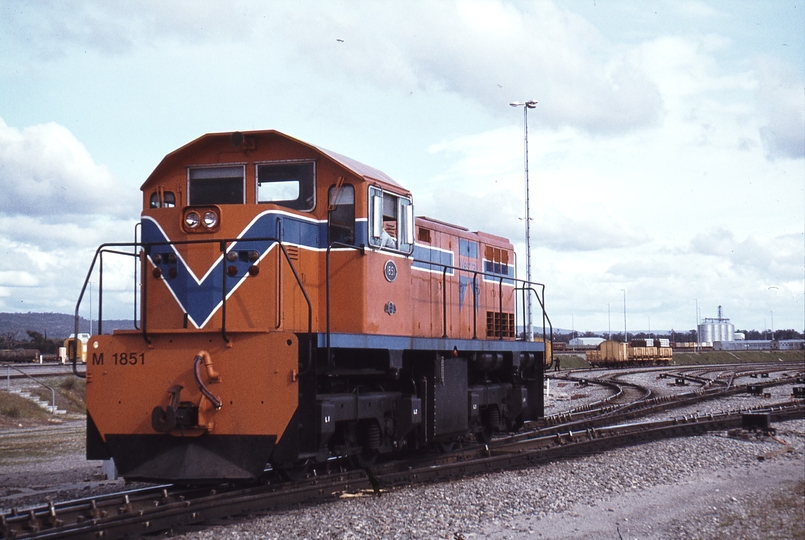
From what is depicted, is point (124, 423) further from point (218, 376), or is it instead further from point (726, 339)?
point (726, 339)

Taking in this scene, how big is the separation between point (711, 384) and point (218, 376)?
74.0 feet

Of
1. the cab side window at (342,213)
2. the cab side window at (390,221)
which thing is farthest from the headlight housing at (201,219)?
the cab side window at (390,221)

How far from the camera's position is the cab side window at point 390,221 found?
28.8 feet

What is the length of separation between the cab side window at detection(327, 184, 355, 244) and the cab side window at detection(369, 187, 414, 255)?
8.1 inches

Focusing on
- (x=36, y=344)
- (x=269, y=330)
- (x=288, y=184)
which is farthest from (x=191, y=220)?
(x=36, y=344)

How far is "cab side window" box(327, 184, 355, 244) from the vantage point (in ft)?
28.3

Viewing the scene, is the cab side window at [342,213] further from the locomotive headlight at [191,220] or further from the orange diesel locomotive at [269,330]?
the locomotive headlight at [191,220]

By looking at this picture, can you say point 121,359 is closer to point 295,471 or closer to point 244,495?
point 244,495

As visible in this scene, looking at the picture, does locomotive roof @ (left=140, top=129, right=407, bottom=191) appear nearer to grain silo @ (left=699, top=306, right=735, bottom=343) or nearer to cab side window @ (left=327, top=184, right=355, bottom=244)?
cab side window @ (left=327, top=184, right=355, bottom=244)

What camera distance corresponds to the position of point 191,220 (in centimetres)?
809

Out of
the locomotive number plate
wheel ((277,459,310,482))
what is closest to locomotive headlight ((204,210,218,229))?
the locomotive number plate

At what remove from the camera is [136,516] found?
6.54 m

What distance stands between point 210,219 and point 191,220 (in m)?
0.20

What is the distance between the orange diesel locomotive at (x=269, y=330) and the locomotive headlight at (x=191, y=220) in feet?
0.04
